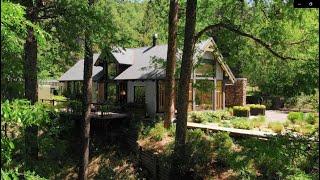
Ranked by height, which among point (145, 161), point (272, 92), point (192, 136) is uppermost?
point (272, 92)

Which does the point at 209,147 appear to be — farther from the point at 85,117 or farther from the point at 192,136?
the point at 85,117

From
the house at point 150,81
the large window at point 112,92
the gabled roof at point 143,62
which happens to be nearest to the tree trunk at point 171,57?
the gabled roof at point 143,62

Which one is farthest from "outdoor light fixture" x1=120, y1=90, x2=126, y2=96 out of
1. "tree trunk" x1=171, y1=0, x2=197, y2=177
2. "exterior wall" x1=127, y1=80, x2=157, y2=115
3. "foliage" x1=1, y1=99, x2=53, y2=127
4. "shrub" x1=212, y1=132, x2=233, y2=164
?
"foliage" x1=1, y1=99, x2=53, y2=127

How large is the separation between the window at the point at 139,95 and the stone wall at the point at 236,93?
9703mm

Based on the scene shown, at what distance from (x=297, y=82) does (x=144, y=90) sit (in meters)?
23.9

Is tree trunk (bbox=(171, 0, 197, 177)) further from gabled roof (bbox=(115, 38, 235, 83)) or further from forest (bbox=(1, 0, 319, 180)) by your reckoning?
gabled roof (bbox=(115, 38, 235, 83))

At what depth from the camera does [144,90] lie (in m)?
32.5

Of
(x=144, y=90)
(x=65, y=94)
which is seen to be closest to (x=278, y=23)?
(x=144, y=90)

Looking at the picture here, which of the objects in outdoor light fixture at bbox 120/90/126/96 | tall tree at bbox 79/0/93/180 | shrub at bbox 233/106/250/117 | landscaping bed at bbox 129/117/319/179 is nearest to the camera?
landscaping bed at bbox 129/117/319/179

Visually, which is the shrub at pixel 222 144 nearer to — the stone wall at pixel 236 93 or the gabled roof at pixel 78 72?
the stone wall at pixel 236 93

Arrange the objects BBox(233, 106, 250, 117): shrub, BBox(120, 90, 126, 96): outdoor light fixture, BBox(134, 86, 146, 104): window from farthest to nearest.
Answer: BBox(120, 90, 126, 96): outdoor light fixture
BBox(134, 86, 146, 104): window
BBox(233, 106, 250, 117): shrub

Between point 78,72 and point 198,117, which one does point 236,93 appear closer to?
point 198,117

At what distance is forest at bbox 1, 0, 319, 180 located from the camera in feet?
30.9

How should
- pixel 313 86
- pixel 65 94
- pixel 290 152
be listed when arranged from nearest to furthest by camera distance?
pixel 313 86 → pixel 290 152 → pixel 65 94
